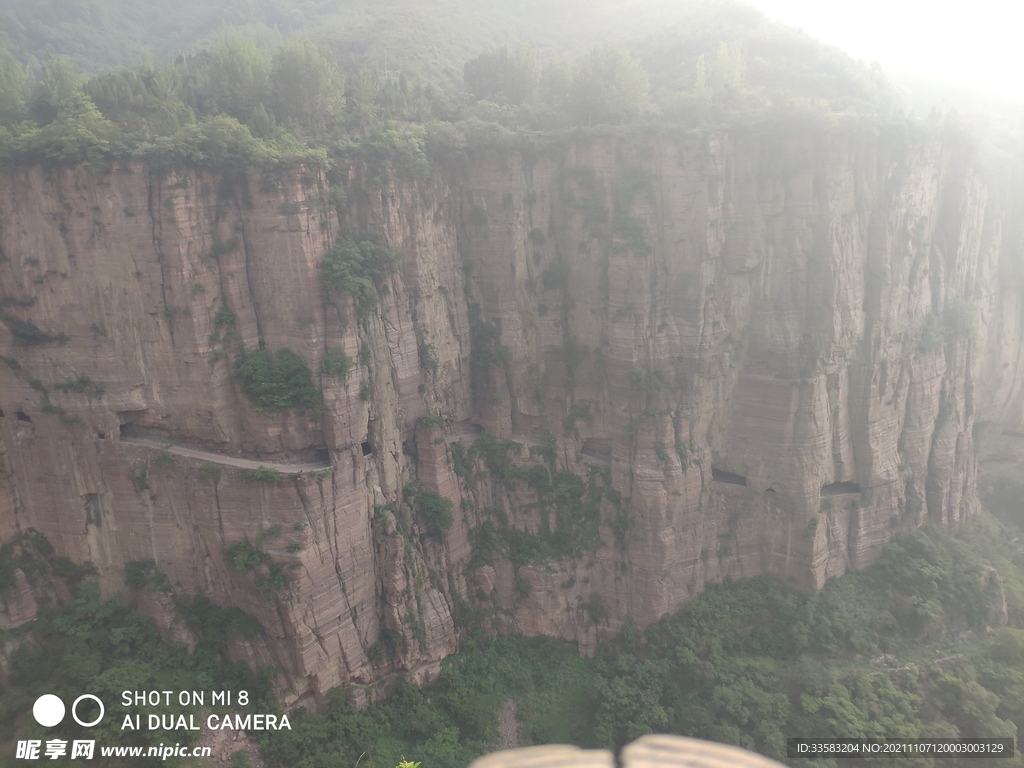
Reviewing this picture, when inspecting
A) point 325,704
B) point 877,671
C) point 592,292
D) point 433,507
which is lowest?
point 877,671

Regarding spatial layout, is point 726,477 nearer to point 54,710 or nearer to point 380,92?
point 380,92

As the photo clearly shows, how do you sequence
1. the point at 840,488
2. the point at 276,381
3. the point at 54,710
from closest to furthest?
1. the point at 54,710
2. the point at 276,381
3. the point at 840,488

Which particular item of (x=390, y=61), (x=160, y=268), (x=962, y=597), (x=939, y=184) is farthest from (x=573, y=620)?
(x=390, y=61)

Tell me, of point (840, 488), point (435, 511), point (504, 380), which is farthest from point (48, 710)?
point (840, 488)

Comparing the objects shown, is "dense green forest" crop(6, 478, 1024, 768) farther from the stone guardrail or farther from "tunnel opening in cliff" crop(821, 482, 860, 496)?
"tunnel opening in cliff" crop(821, 482, 860, 496)

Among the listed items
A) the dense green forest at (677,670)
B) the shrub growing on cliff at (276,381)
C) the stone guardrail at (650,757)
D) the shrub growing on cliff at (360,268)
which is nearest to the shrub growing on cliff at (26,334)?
the shrub growing on cliff at (276,381)

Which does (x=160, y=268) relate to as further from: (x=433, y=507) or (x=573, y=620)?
(x=573, y=620)

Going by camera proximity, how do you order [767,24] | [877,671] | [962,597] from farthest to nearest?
[767,24] < [962,597] < [877,671]
